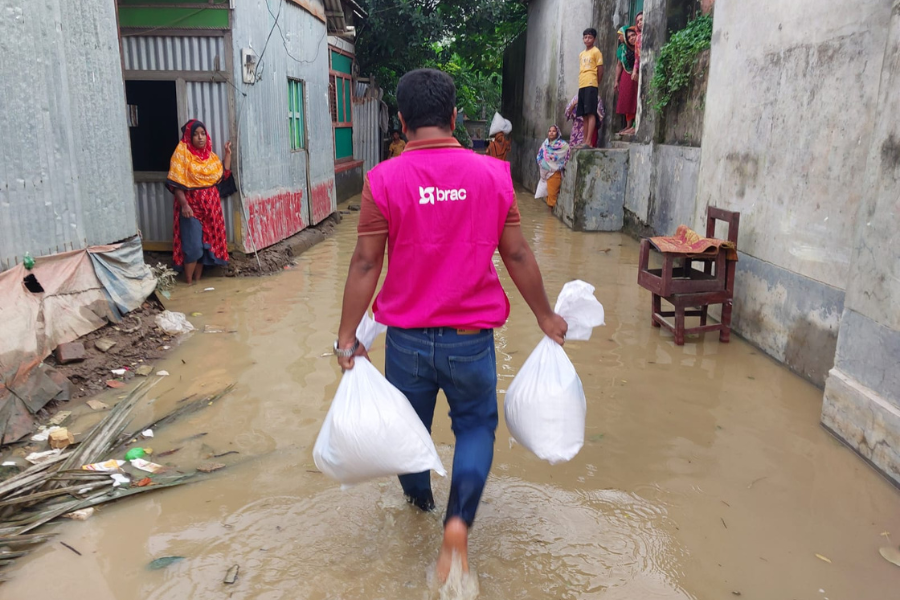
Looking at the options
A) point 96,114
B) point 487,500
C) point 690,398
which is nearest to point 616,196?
point 690,398

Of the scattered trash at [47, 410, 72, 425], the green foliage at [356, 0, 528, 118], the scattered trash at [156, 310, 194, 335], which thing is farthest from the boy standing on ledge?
the scattered trash at [47, 410, 72, 425]

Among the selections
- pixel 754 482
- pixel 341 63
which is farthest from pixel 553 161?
pixel 754 482

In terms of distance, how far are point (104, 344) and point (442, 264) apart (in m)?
3.31

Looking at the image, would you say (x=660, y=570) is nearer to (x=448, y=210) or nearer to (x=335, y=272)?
(x=448, y=210)

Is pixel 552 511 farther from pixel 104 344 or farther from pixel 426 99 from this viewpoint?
pixel 104 344

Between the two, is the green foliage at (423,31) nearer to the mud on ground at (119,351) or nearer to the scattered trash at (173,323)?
the scattered trash at (173,323)

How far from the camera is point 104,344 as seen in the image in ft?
15.3

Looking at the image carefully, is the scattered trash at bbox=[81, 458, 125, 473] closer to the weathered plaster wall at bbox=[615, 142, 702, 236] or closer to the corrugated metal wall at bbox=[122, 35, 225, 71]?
the corrugated metal wall at bbox=[122, 35, 225, 71]

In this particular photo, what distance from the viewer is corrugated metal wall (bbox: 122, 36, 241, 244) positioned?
6844 mm

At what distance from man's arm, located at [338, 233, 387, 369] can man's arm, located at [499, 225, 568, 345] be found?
42cm

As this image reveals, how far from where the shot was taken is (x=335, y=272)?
7.64 m

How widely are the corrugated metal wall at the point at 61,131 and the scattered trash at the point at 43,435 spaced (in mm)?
1045

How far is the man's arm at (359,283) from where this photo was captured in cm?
231

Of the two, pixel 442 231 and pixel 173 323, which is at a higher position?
pixel 442 231
